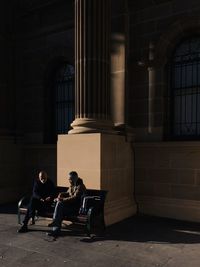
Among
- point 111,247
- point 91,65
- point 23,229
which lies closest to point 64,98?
point 91,65

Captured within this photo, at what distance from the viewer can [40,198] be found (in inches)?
308

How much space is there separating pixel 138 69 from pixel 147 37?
2.88 ft

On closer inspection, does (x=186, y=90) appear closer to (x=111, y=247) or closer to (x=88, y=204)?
(x=88, y=204)

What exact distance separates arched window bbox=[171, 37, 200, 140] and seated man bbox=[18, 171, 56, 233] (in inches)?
140

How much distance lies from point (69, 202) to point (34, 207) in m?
0.89

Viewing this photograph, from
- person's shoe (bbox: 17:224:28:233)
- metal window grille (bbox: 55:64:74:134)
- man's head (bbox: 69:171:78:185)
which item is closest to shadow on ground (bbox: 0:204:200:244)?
person's shoe (bbox: 17:224:28:233)

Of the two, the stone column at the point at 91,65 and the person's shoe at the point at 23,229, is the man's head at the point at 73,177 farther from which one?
the person's shoe at the point at 23,229

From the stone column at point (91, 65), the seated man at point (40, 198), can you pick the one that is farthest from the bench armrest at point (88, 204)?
the stone column at point (91, 65)

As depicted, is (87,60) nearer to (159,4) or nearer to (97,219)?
(159,4)

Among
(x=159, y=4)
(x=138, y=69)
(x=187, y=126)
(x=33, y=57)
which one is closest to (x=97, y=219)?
(x=187, y=126)

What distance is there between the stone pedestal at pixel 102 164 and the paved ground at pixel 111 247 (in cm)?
57

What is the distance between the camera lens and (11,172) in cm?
1188

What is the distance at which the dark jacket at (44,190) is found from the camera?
7.93 m

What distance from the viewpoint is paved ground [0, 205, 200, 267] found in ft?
18.9
